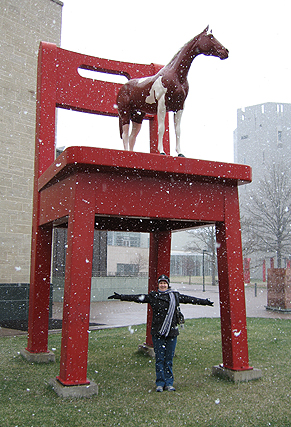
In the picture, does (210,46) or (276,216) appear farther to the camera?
(276,216)

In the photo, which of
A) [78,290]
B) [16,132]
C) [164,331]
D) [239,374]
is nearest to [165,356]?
[164,331]

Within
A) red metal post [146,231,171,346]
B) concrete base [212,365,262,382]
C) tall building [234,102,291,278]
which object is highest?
tall building [234,102,291,278]

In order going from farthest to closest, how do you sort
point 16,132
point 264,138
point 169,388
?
point 264,138, point 16,132, point 169,388

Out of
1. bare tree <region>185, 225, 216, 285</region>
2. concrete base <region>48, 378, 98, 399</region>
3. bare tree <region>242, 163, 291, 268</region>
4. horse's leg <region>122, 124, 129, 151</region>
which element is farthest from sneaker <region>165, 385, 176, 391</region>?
bare tree <region>242, 163, 291, 268</region>

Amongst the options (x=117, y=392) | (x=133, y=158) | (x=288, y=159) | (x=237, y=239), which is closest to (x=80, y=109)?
(x=133, y=158)

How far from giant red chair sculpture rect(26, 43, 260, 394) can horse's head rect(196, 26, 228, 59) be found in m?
1.33

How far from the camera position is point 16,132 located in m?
12.0

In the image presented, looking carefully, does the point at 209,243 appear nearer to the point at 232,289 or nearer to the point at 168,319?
the point at 232,289

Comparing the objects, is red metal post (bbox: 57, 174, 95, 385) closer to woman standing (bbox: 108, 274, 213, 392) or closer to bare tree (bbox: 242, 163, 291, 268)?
woman standing (bbox: 108, 274, 213, 392)

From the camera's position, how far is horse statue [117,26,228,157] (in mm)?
4969

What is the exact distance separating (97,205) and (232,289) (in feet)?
6.25

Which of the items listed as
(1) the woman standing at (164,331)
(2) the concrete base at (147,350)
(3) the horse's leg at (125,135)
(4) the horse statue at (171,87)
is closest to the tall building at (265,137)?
(2) the concrete base at (147,350)

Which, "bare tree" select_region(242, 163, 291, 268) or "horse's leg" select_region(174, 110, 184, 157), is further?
"bare tree" select_region(242, 163, 291, 268)

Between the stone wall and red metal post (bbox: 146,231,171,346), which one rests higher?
the stone wall
